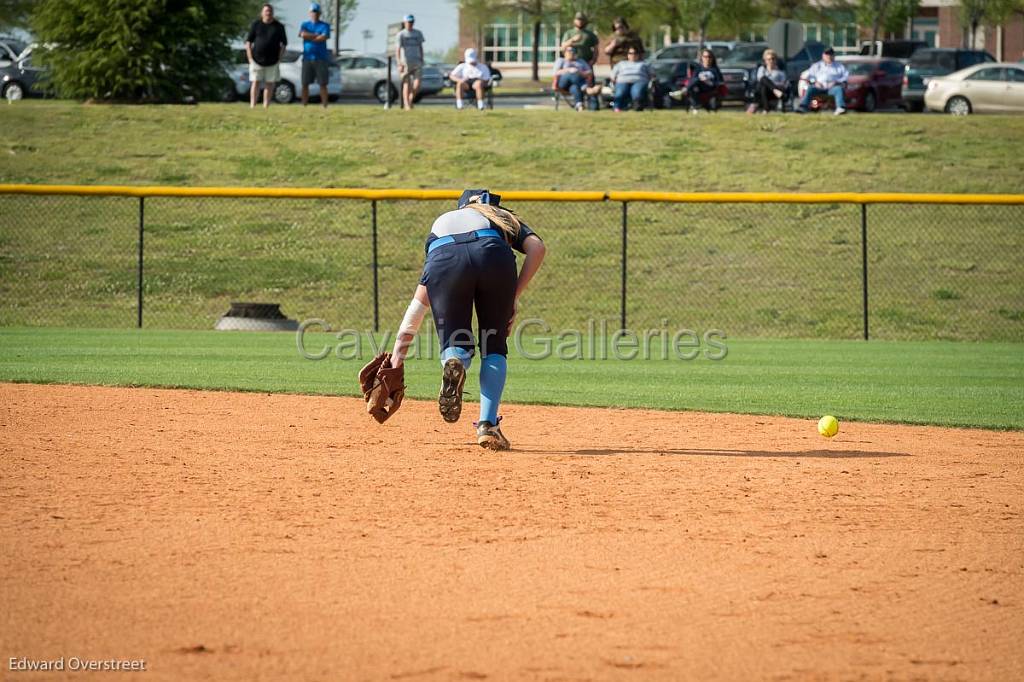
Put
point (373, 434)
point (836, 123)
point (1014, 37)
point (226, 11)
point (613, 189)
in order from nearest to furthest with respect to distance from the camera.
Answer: point (373, 434) → point (613, 189) → point (836, 123) → point (226, 11) → point (1014, 37)

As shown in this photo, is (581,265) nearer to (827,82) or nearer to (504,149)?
(504,149)

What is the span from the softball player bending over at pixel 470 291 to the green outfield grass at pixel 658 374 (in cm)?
285

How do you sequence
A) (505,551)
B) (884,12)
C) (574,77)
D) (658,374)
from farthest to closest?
(884,12) → (574,77) → (658,374) → (505,551)

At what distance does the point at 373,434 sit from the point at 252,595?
4015 mm

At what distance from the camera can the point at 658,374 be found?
13.0 metres

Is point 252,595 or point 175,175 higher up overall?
point 175,175

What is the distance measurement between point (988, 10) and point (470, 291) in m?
55.1

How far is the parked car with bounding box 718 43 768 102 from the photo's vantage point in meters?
36.1

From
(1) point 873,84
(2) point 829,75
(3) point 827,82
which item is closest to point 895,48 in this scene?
(1) point 873,84

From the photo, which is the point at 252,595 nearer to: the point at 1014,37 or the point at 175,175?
the point at 175,175

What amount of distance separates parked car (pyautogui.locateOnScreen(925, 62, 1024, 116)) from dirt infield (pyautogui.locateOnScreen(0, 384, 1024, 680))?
23.9 meters

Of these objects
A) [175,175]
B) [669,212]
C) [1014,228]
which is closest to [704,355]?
[669,212]

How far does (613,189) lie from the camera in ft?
74.3

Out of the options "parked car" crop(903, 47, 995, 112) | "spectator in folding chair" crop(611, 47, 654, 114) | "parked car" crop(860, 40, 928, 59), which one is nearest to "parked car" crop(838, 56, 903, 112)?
"parked car" crop(903, 47, 995, 112)
